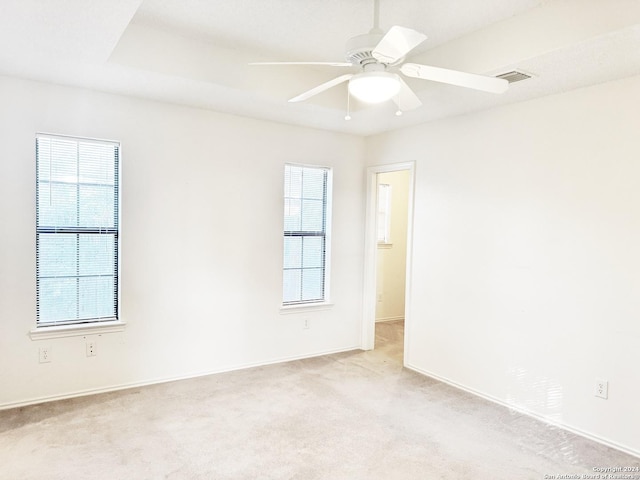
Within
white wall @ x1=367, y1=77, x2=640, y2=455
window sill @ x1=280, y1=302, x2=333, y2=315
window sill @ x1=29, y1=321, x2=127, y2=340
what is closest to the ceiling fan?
white wall @ x1=367, y1=77, x2=640, y2=455

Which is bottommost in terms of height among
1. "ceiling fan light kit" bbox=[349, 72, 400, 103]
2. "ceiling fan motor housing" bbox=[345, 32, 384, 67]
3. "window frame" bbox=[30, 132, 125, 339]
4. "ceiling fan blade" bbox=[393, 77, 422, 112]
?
"window frame" bbox=[30, 132, 125, 339]

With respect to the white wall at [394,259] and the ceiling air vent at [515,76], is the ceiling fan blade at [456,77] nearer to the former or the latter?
the ceiling air vent at [515,76]

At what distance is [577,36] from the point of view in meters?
2.26

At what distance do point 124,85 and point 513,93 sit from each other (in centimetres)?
295

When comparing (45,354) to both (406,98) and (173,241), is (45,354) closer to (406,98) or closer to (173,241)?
(173,241)

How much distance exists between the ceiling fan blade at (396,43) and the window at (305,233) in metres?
2.51

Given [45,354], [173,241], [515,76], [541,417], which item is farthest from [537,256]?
[45,354]

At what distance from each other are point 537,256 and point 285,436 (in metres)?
2.29

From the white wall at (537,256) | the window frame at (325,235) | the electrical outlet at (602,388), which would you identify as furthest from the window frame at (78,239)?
the electrical outlet at (602,388)

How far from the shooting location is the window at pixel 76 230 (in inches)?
127

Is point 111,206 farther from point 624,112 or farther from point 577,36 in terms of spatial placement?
point 624,112

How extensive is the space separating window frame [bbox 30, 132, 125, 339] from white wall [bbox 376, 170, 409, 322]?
3773mm

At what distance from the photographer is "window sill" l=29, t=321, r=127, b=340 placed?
3.18 m

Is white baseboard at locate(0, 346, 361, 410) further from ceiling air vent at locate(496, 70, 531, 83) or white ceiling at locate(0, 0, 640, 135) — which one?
ceiling air vent at locate(496, 70, 531, 83)
